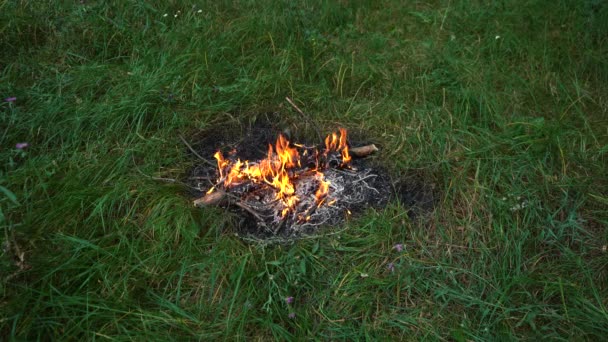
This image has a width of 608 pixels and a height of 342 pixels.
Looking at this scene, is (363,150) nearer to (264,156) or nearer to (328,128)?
(328,128)

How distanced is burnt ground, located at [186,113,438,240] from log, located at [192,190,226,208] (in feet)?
0.26

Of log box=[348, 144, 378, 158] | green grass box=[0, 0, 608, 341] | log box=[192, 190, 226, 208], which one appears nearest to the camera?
green grass box=[0, 0, 608, 341]

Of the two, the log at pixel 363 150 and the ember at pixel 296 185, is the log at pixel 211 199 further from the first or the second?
the log at pixel 363 150

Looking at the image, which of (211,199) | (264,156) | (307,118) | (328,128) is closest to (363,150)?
(328,128)

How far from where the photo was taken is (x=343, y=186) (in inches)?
109

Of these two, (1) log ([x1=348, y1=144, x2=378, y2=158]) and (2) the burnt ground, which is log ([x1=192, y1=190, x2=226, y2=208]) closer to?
(2) the burnt ground

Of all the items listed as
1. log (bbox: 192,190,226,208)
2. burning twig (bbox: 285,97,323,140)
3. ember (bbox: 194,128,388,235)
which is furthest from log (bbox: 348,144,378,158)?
log (bbox: 192,190,226,208)

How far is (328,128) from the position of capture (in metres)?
3.09

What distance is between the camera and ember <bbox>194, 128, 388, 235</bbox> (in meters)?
2.59

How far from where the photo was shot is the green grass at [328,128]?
2.12 m

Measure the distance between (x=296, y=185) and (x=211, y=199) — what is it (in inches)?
18.8

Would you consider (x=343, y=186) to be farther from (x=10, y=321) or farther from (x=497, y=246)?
(x=10, y=321)

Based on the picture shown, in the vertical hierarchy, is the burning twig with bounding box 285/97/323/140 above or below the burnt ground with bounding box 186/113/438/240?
above

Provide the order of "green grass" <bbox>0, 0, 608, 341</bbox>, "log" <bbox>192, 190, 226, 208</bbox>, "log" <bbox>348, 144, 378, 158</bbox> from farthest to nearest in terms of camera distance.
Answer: "log" <bbox>348, 144, 378, 158</bbox> → "log" <bbox>192, 190, 226, 208</bbox> → "green grass" <bbox>0, 0, 608, 341</bbox>
